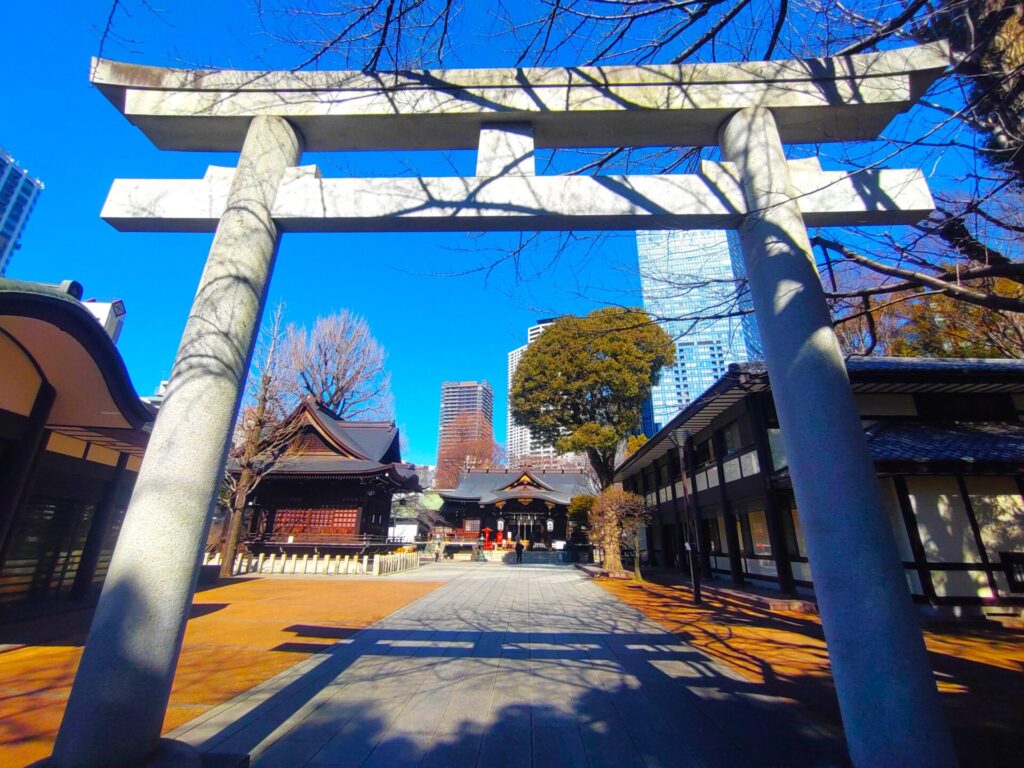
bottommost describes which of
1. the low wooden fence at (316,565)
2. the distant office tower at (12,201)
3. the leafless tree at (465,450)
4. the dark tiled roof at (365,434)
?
the low wooden fence at (316,565)

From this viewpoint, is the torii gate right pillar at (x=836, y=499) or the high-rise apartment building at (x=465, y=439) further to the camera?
the high-rise apartment building at (x=465, y=439)

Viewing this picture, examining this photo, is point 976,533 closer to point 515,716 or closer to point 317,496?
point 515,716

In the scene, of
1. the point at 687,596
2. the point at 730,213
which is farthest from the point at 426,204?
the point at 687,596

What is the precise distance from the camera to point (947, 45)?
305 centimetres

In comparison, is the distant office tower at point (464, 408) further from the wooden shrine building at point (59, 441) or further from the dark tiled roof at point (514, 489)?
the wooden shrine building at point (59, 441)

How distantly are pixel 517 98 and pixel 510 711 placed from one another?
4.83 metres

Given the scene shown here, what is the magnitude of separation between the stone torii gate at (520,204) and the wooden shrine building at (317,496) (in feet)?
53.2

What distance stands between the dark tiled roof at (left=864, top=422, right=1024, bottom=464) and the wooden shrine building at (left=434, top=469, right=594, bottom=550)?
61.8 ft

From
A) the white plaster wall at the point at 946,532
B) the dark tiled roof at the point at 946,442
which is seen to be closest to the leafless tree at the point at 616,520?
the dark tiled roof at the point at 946,442

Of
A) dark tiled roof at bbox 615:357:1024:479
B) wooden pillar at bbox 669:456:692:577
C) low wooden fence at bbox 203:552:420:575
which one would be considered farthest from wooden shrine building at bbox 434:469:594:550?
dark tiled roof at bbox 615:357:1024:479

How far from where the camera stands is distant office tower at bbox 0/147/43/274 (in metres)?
72.9

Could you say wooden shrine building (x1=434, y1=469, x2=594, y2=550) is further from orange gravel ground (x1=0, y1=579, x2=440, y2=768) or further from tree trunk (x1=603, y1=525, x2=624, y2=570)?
orange gravel ground (x1=0, y1=579, x2=440, y2=768)

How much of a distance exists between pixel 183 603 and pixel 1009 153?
6.31 m

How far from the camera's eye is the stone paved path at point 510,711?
2951 mm
